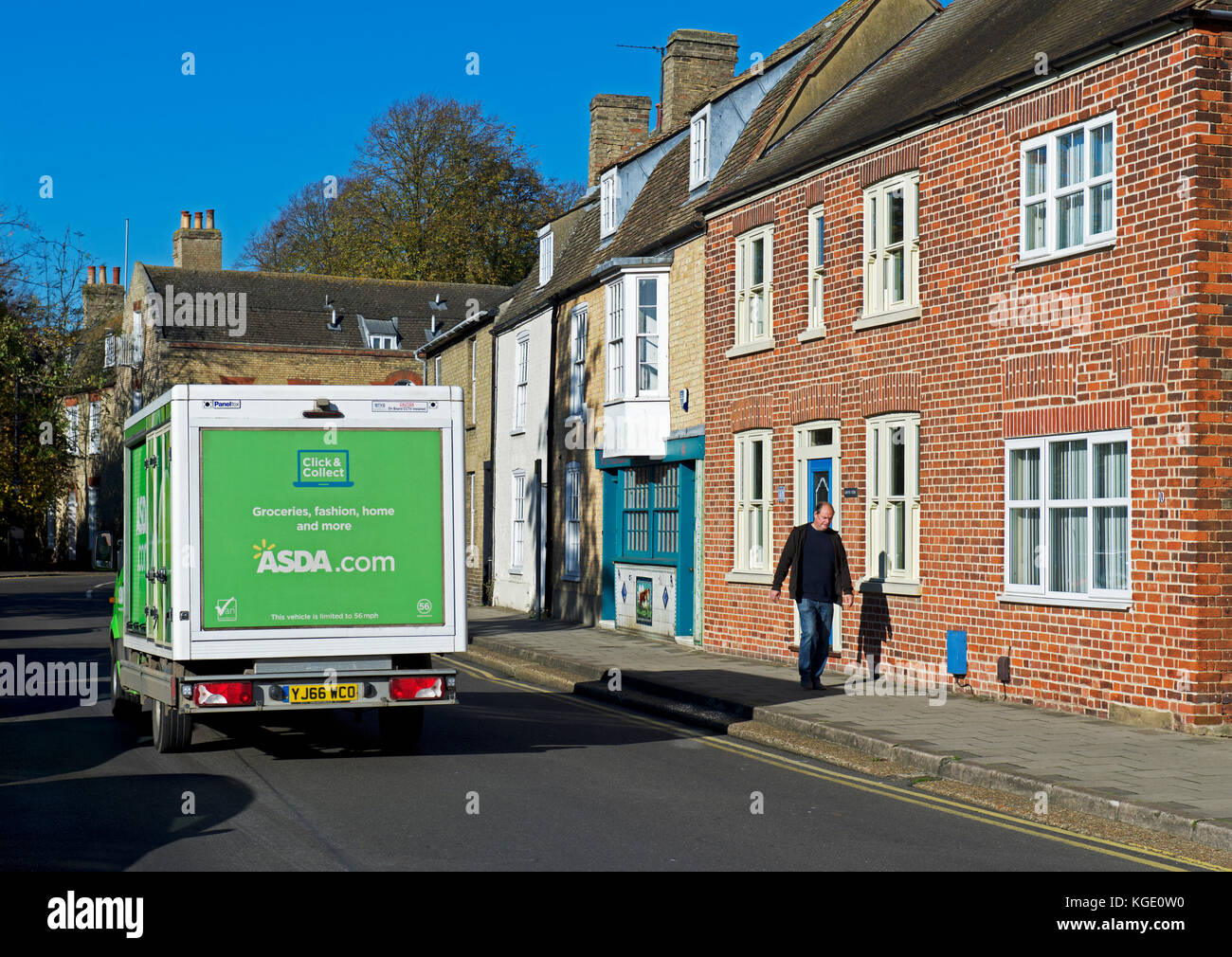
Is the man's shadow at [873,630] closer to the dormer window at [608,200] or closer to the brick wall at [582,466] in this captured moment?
the brick wall at [582,466]

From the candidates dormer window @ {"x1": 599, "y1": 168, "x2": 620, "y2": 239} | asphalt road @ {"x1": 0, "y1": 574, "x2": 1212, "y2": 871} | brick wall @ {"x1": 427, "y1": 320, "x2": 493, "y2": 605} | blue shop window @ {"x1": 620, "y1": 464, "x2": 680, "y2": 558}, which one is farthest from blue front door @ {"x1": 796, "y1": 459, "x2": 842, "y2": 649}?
brick wall @ {"x1": 427, "y1": 320, "x2": 493, "y2": 605}

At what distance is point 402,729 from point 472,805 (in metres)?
2.83

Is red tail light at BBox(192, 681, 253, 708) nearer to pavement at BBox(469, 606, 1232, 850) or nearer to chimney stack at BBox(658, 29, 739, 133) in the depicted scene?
pavement at BBox(469, 606, 1232, 850)

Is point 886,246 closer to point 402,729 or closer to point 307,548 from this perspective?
point 402,729

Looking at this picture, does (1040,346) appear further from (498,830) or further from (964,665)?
(498,830)

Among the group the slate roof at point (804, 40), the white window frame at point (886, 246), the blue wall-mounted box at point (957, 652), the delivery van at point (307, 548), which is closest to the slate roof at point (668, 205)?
the slate roof at point (804, 40)

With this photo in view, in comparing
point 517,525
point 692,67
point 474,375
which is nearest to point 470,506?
point 474,375

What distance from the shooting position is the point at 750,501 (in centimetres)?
1992

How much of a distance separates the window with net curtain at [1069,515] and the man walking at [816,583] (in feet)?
6.06

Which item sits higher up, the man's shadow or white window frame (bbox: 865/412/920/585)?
white window frame (bbox: 865/412/920/585)

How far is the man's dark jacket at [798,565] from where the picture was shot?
1527cm

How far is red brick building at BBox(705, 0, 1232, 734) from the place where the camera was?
1238 cm

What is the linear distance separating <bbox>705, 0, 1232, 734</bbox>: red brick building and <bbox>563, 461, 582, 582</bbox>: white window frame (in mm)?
6942
